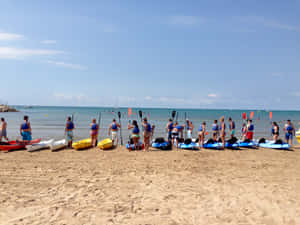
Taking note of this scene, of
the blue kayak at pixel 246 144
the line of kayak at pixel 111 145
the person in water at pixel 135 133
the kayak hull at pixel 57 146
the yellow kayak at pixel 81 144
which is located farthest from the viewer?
the blue kayak at pixel 246 144

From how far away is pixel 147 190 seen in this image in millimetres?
6082

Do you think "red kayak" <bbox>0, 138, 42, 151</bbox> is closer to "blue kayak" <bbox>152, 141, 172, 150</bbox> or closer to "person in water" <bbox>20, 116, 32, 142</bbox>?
"person in water" <bbox>20, 116, 32, 142</bbox>

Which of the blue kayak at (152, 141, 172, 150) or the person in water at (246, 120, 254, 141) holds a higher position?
the person in water at (246, 120, 254, 141)

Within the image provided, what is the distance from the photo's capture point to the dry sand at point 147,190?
4.66 m

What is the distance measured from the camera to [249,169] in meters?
8.46

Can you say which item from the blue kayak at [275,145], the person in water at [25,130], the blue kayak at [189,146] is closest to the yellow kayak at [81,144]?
the person in water at [25,130]

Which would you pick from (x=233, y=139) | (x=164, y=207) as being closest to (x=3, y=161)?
(x=164, y=207)

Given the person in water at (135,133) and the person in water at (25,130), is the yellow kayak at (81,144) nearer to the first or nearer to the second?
the person in water at (25,130)

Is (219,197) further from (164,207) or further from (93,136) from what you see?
(93,136)

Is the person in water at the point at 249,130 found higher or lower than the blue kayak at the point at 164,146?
higher

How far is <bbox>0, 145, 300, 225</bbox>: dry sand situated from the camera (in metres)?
4.66

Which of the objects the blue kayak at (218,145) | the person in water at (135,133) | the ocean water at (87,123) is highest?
the person in water at (135,133)

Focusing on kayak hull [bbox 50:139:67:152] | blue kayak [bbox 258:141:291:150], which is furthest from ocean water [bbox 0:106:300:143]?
kayak hull [bbox 50:139:67:152]

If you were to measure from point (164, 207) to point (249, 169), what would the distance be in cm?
456
